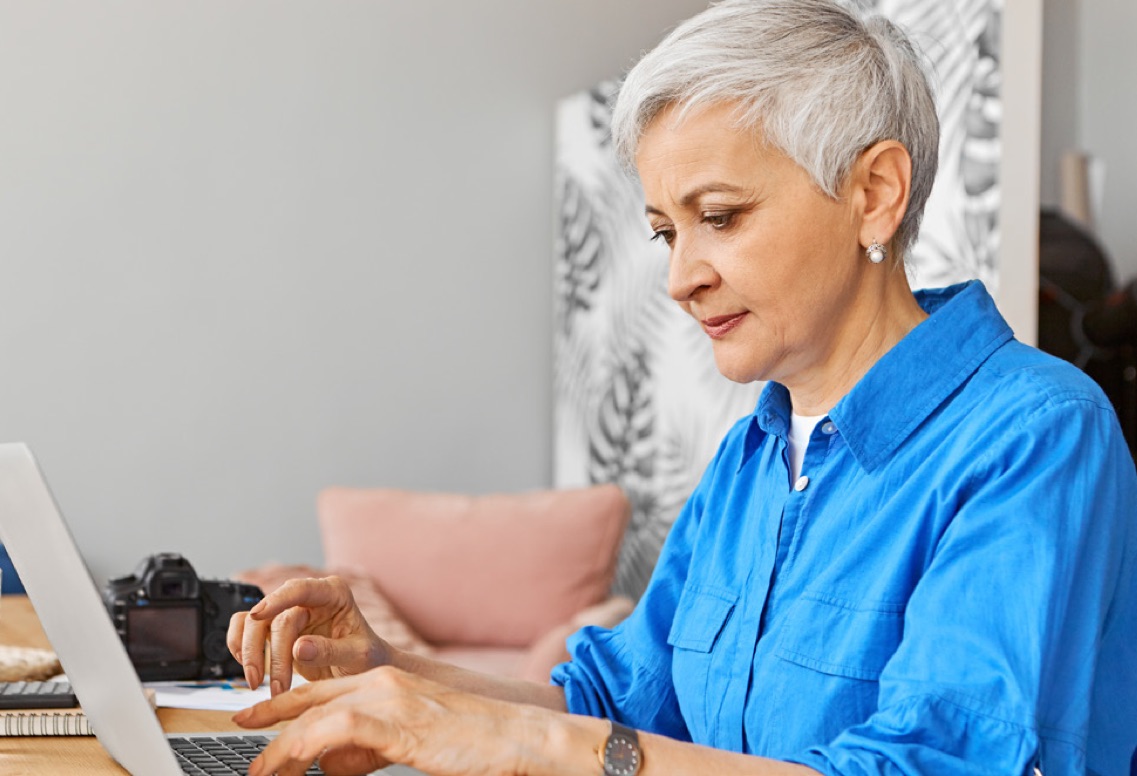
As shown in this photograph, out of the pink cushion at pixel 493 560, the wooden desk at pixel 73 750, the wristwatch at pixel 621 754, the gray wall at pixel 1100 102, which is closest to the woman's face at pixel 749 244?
the wristwatch at pixel 621 754

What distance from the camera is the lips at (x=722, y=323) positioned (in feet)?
3.92

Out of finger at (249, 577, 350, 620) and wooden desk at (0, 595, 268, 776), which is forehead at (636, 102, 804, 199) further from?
wooden desk at (0, 595, 268, 776)

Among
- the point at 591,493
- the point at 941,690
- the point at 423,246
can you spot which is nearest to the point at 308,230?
the point at 423,246

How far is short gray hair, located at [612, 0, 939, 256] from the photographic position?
1.13 m

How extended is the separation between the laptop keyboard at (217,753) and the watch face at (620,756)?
0.93ft

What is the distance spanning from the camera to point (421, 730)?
2.87 ft

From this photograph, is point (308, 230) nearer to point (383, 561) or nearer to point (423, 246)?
point (423, 246)

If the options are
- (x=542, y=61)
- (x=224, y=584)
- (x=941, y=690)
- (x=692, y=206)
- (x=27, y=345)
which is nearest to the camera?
(x=941, y=690)

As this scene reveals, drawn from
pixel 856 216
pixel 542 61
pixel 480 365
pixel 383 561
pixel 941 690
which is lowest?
pixel 383 561

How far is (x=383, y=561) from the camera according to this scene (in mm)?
3373

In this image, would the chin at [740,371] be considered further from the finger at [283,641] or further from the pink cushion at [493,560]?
the pink cushion at [493,560]

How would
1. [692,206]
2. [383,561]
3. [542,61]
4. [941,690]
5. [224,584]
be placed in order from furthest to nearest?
[542,61], [383,561], [224,584], [692,206], [941,690]

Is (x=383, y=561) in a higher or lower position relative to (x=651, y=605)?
lower

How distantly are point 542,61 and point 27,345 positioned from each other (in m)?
1.76
